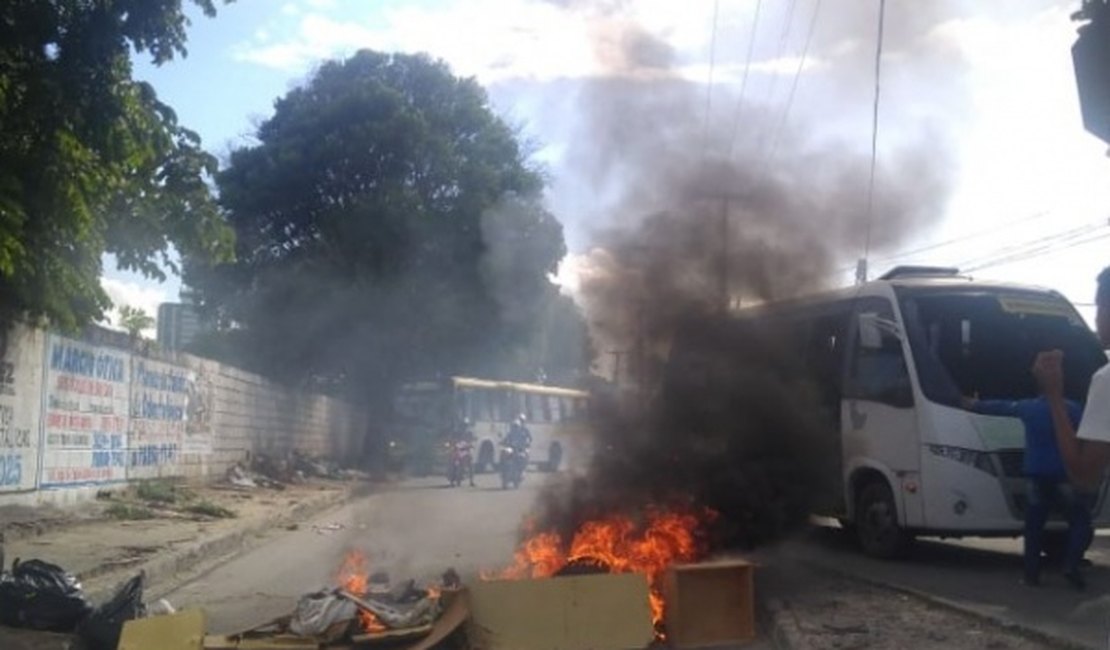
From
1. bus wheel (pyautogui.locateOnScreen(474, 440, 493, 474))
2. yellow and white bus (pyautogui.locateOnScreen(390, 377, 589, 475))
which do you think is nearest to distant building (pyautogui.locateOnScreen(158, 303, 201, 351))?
yellow and white bus (pyautogui.locateOnScreen(390, 377, 589, 475))

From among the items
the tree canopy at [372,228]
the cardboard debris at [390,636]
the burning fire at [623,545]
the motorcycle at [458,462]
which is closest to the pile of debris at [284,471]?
the tree canopy at [372,228]

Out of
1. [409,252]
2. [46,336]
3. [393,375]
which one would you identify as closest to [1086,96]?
[46,336]

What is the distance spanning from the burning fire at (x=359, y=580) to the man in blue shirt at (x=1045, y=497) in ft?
16.6

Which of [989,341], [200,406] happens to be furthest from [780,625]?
[200,406]

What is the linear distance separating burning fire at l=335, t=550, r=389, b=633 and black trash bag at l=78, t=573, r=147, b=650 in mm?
1309

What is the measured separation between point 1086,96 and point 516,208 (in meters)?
22.4

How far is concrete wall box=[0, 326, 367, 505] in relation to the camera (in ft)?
45.5

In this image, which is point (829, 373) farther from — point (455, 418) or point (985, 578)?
point (455, 418)

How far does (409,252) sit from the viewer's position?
30.1 m

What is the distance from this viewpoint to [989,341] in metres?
11.1

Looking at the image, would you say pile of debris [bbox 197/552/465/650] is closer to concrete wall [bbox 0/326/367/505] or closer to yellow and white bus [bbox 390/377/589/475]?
concrete wall [bbox 0/326/367/505]

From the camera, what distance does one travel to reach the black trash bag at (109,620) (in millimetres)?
7234

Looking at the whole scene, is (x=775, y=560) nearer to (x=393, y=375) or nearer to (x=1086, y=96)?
(x=1086, y=96)

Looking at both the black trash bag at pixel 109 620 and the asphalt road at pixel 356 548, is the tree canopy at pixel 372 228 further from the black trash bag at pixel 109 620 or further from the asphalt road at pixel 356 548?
the black trash bag at pixel 109 620
